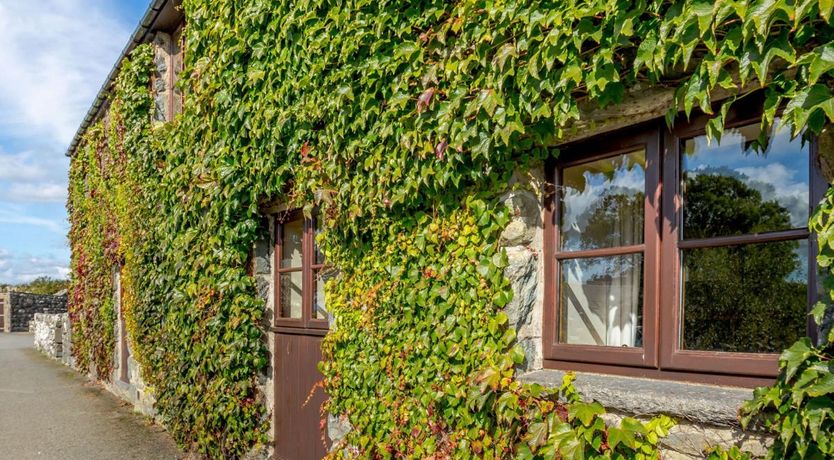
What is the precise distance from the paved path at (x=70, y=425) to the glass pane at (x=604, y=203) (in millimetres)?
5285

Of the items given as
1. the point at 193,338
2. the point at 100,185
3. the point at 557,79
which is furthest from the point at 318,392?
the point at 100,185

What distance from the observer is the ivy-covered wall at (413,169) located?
2.29m

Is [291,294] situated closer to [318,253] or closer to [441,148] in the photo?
[318,253]

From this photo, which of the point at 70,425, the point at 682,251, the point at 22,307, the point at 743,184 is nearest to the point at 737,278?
the point at 682,251

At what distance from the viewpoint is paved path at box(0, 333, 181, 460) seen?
6.83 metres

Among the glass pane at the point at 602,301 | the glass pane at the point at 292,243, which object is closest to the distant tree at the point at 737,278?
the glass pane at the point at 602,301

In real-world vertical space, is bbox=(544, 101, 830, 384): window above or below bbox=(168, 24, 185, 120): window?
below

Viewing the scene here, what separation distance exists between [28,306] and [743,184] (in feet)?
114

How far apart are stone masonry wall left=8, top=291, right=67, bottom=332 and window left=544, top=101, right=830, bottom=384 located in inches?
1281

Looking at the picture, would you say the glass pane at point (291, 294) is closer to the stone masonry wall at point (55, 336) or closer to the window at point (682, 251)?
the window at point (682, 251)

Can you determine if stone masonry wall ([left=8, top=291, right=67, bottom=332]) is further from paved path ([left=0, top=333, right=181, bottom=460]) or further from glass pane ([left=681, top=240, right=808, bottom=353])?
glass pane ([left=681, top=240, right=808, bottom=353])

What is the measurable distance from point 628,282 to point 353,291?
1.96 meters

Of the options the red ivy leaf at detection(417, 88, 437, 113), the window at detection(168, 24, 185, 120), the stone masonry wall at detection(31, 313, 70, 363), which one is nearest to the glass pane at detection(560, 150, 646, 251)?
the red ivy leaf at detection(417, 88, 437, 113)

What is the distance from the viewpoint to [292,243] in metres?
5.79
